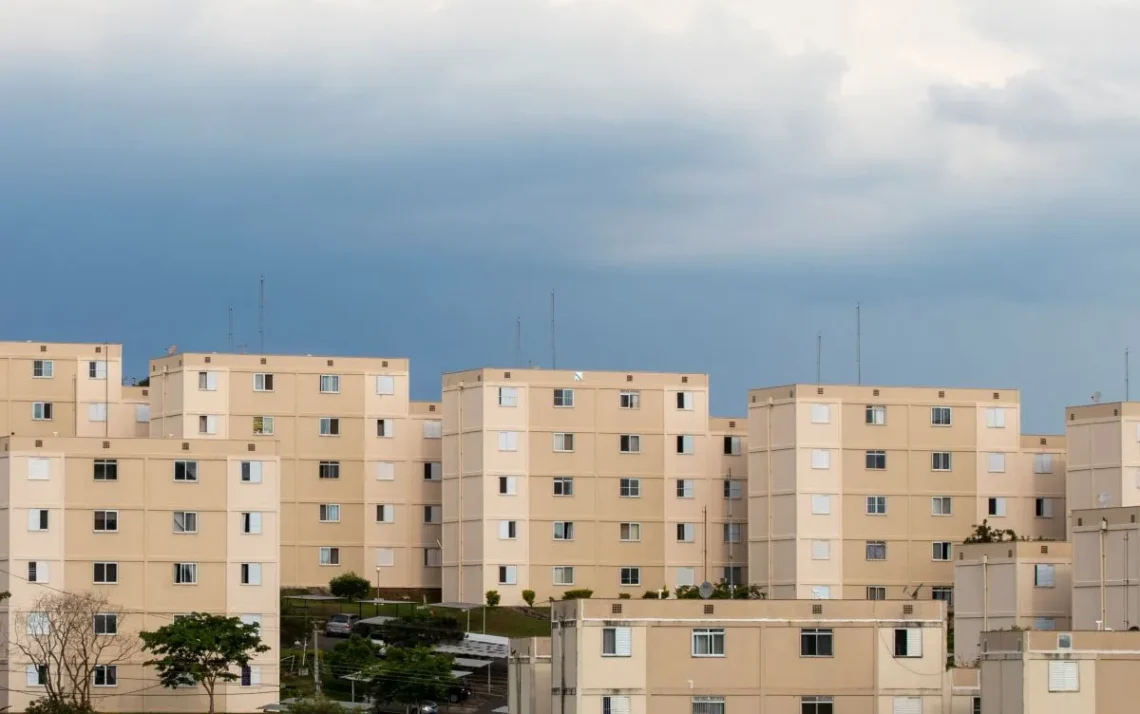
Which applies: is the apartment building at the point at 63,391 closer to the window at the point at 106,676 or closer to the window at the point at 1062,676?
the window at the point at 106,676

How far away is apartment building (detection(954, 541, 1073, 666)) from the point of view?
119 m

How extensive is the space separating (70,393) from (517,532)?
2924 centimetres

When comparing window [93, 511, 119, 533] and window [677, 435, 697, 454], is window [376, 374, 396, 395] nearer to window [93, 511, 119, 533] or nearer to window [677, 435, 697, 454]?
window [677, 435, 697, 454]

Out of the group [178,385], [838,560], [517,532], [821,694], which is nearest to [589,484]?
[517,532]

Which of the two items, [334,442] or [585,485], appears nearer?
[585,485]

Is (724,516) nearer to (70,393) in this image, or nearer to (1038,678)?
(70,393)

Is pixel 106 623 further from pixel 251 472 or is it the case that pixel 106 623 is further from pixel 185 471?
pixel 251 472

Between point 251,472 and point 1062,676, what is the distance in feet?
159

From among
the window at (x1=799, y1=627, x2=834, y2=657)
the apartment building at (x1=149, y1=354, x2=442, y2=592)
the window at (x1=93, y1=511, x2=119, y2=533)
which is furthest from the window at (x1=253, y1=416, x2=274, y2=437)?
the window at (x1=799, y1=627, x2=834, y2=657)

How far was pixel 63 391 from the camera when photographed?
504 feet

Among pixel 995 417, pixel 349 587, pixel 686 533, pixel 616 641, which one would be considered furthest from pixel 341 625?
pixel 616 641

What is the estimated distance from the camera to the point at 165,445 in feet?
399

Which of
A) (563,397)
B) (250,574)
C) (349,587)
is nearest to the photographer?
(250,574)

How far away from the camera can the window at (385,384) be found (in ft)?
498
